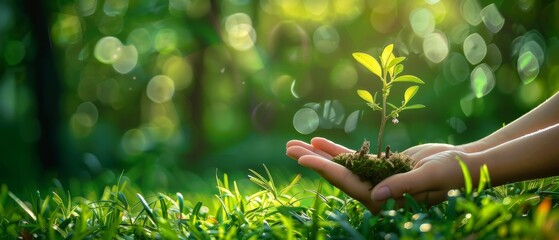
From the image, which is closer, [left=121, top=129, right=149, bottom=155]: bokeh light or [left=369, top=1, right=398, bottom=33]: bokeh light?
[left=121, top=129, right=149, bottom=155]: bokeh light

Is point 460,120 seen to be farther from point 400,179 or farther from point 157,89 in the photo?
point 400,179

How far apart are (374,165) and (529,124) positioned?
0.70 metres

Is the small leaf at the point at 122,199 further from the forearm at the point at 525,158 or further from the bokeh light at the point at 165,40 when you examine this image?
the bokeh light at the point at 165,40

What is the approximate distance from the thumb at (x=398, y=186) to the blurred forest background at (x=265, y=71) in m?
3.82

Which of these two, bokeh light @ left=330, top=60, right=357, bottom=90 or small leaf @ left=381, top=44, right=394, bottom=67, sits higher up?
small leaf @ left=381, top=44, right=394, bottom=67

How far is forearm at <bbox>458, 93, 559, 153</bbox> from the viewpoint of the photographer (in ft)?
6.31

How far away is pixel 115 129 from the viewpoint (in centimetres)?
714

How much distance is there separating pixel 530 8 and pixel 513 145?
6.14 metres

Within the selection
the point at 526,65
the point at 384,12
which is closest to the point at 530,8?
the point at 526,65

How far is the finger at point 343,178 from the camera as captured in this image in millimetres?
1531

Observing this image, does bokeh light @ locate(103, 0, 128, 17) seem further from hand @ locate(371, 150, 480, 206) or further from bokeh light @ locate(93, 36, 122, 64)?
hand @ locate(371, 150, 480, 206)

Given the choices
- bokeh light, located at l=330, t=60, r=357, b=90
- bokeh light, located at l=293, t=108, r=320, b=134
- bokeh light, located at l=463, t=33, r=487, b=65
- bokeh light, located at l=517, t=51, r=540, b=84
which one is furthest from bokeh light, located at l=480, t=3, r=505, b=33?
bokeh light, located at l=293, t=108, r=320, b=134

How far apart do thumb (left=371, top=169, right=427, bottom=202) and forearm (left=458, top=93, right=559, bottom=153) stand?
56 cm

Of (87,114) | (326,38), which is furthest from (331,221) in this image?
(87,114)
